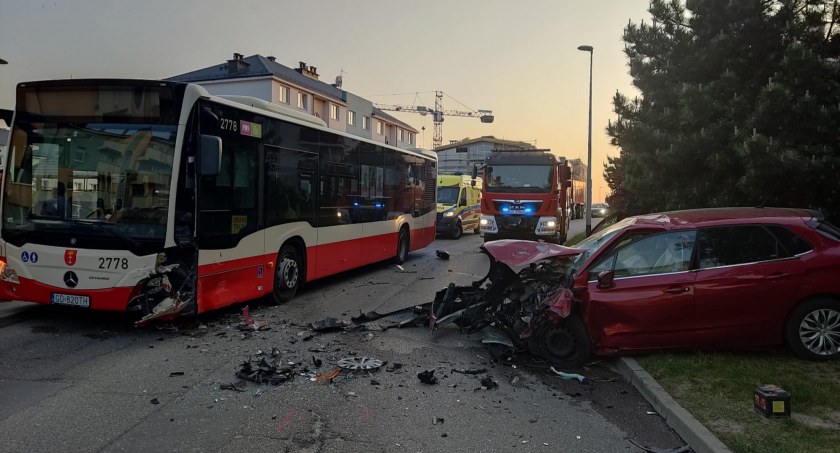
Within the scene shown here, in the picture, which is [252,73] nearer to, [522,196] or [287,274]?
[522,196]

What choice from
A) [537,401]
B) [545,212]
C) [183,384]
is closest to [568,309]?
[537,401]

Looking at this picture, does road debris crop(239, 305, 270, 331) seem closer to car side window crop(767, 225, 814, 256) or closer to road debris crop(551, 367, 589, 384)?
road debris crop(551, 367, 589, 384)

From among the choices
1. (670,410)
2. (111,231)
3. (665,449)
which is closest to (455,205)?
(111,231)

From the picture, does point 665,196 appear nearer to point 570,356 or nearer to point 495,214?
point 570,356

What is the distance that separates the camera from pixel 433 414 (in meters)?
4.56

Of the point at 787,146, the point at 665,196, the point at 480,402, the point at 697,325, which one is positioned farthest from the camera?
the point at 665,196

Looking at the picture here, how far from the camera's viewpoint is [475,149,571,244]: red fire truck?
17047mm

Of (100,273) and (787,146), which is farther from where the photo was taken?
(787,146)

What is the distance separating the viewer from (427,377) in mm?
5379

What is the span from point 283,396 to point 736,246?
186 inches

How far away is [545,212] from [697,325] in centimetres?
1149

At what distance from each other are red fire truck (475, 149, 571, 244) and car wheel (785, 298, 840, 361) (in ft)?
37.4

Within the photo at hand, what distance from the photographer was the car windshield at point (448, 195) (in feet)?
80.5

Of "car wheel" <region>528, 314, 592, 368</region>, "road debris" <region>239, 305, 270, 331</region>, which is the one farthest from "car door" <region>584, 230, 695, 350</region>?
"road debris" <region>239, 305, 270, 331</region>
